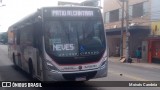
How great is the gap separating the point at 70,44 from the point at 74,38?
0.90ft

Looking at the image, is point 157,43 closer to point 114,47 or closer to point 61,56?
point 114,47

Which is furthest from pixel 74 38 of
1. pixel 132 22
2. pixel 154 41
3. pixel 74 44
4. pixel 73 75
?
pixel 132 22

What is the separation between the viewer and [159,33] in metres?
31.1

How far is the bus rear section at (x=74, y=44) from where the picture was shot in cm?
1072

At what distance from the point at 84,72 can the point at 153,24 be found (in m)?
22.7

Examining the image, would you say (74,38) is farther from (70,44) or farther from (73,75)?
(73,75)

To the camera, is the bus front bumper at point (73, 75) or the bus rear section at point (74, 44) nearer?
the bus front bumper at point (73, 75)

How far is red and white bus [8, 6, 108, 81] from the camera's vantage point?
10727mm

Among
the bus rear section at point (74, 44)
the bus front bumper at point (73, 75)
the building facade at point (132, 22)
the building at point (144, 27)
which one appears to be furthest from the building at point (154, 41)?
the bus front bumper at point (73, 75)

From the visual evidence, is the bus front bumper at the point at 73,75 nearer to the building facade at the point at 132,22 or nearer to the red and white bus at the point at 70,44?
the red and white bus at the point at 70,44

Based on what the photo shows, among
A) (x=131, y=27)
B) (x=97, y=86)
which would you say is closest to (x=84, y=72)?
(x=97, y=86)

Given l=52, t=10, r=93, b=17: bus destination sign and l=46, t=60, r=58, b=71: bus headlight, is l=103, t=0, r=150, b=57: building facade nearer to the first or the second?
l=52, t=10, r=93, b=17: bus destination sign

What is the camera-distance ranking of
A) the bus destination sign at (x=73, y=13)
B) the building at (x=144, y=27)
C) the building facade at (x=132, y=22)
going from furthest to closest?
1. the building facade at (x=132, y=22)
2. the building at (x=144, y=27)
3. the bus destination sign at (x=73, y=13)

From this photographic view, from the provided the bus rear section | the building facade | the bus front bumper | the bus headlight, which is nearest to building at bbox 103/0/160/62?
the building facade
